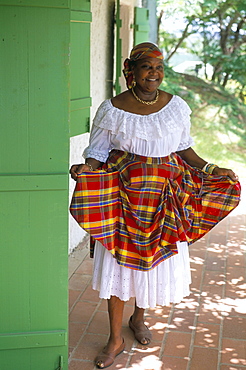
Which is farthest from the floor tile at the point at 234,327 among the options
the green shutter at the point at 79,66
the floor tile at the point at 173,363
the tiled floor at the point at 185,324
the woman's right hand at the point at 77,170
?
the green shutter at the point at 79,66

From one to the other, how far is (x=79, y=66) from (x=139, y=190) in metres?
1.48

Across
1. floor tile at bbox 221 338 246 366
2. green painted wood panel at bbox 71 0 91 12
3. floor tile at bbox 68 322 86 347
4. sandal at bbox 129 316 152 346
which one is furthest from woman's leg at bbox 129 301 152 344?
green painted wood panel at bbox 71 0 91 12

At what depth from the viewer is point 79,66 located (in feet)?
14.2

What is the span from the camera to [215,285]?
4930 mm

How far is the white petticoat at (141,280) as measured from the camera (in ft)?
11.3

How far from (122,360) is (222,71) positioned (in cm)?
1145

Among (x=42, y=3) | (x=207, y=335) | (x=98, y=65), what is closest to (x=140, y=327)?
(x=207, y=335)

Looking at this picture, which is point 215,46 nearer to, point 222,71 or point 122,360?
point 222,71

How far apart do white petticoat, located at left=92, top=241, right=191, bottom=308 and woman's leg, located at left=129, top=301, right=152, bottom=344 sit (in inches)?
14.3

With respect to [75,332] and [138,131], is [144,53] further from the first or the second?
[75,332]

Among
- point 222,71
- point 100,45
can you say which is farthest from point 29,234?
point 222,71

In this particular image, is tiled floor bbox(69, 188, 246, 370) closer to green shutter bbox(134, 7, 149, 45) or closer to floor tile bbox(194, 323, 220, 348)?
floor tile bbox(194, 323, 220, 348)

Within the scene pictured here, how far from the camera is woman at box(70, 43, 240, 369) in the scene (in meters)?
3.29

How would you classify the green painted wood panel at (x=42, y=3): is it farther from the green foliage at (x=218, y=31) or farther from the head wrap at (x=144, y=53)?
the green foliage at (x=218, y=31)
